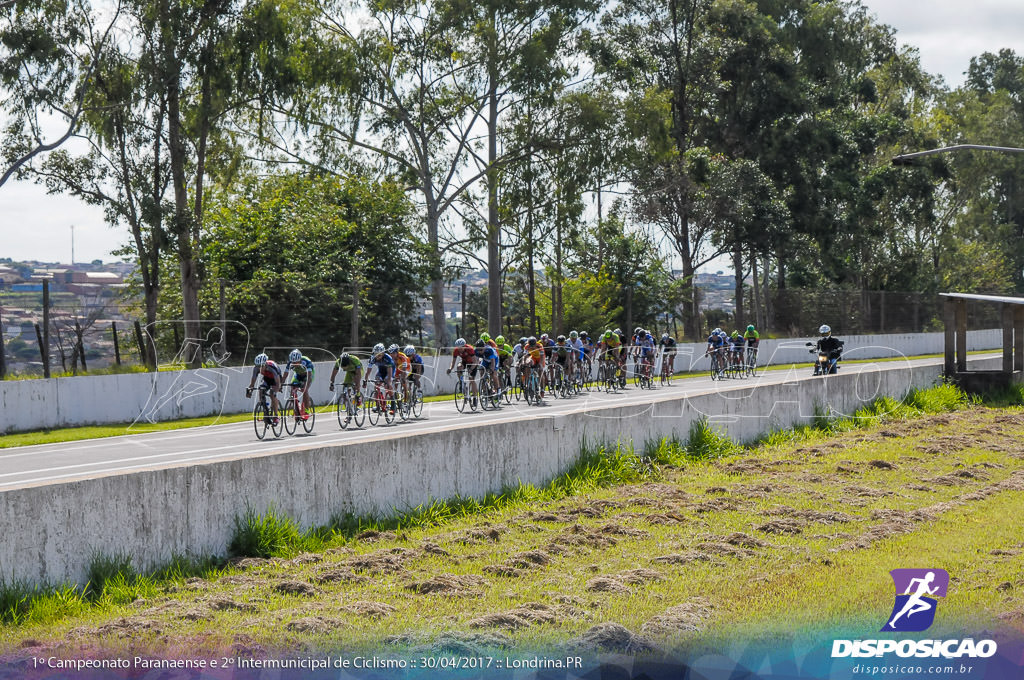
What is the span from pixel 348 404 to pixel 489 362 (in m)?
4.52

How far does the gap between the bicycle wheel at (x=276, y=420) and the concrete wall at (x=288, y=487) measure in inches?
261

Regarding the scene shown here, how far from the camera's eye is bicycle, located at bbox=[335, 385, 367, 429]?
68.9 feet

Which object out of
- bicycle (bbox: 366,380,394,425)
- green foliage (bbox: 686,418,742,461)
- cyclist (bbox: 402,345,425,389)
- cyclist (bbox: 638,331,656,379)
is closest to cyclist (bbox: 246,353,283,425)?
bicycle (bbox: 366,380,394,425)

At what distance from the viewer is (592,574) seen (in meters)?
9.02

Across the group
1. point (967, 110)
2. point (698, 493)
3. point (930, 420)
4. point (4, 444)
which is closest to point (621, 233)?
point (930, 420)

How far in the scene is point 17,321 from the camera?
2331 cm

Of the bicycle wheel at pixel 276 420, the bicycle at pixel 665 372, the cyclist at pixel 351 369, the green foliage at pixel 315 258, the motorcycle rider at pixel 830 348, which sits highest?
the green foliage at pixel 315 258

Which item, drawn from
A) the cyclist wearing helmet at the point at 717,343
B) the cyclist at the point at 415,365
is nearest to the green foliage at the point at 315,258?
the cyclist at the point at 415,365

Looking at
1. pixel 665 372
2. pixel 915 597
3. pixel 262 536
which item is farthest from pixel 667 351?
pixel 915 597

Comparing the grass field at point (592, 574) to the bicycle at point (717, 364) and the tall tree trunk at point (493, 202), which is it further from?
the tall tree trunk at point (493, 202)

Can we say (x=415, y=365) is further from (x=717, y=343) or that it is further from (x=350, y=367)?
(x=717, y=343)

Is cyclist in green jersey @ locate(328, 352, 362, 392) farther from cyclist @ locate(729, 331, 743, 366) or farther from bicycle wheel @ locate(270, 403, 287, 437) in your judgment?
cyclist @ locate(729, 331, 743, 366)

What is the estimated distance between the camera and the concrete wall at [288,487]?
8180 millimetres

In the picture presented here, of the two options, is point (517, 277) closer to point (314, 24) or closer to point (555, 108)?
point (555, 108)
